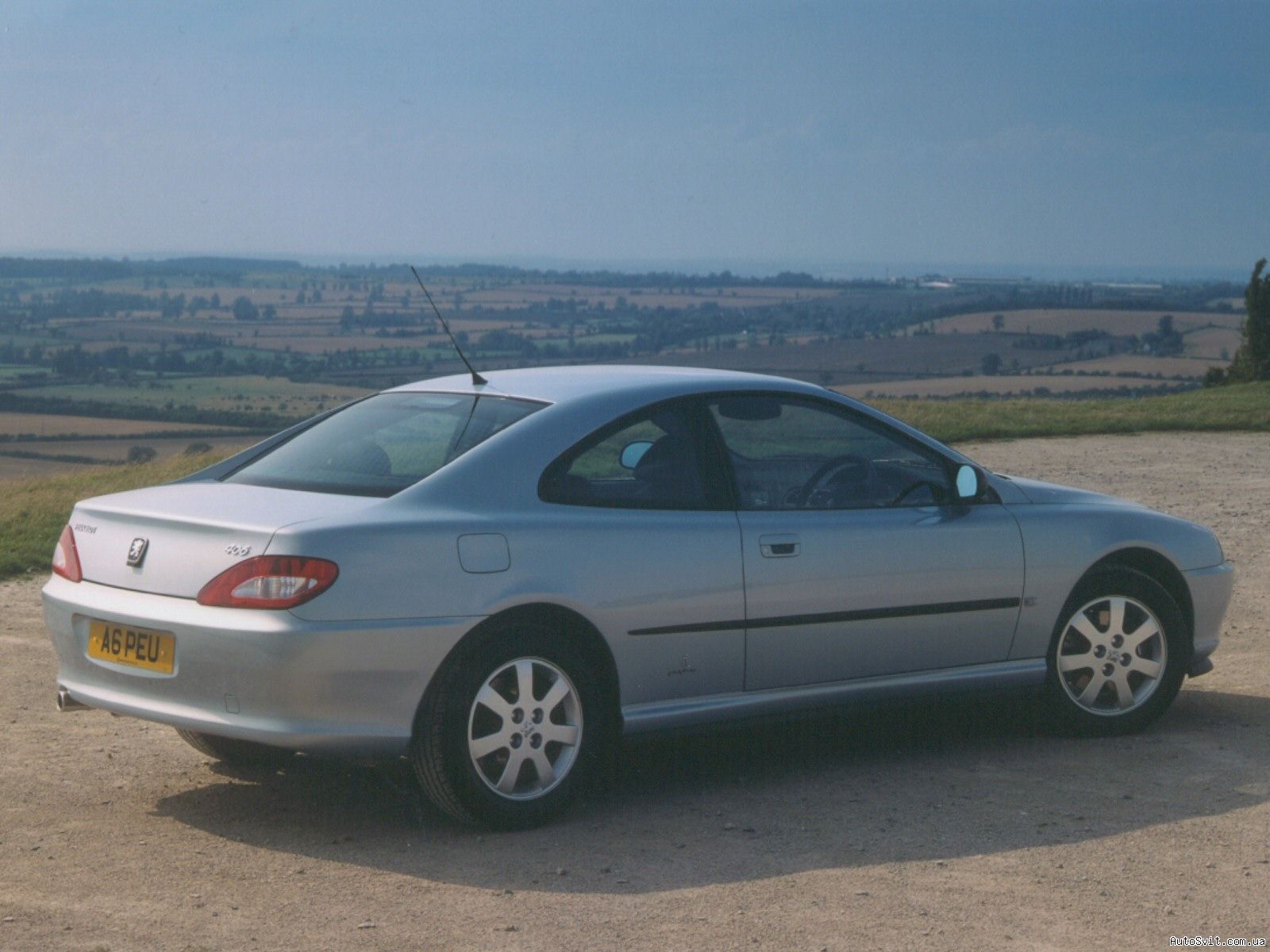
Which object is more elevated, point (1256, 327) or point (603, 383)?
point (603, 383)

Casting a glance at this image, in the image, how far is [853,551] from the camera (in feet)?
19.4

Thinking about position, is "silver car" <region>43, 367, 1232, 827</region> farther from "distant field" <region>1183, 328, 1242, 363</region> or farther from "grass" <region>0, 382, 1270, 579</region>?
"distant field" <region>1183, 328, 1242, 363</region>

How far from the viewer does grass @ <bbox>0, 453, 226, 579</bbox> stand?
40.8ft

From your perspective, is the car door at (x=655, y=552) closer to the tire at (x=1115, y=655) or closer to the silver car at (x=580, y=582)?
the silver car at (x=580, y=582)

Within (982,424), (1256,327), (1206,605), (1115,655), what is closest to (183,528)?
(1115,655)

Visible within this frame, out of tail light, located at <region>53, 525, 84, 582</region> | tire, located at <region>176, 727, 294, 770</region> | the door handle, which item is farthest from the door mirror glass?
tail light, located at <region>53, 525, 84, 582</region>

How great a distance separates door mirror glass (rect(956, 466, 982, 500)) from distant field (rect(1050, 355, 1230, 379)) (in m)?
47.1

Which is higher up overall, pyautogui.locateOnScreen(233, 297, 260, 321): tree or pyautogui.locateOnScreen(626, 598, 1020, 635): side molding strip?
pyautogui.locateOnScreen(626, 598, 1020, 635): side molding strip

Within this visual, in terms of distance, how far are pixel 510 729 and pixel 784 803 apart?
1059mm

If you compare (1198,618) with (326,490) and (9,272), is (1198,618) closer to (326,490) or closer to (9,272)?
(326,490)

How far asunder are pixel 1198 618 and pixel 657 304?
65.4 m

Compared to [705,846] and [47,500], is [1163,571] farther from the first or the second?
[47,500]

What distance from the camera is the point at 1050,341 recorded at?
61938mm

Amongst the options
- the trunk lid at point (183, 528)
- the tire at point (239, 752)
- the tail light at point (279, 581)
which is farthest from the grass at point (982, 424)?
the tail light at point (279, 581)
